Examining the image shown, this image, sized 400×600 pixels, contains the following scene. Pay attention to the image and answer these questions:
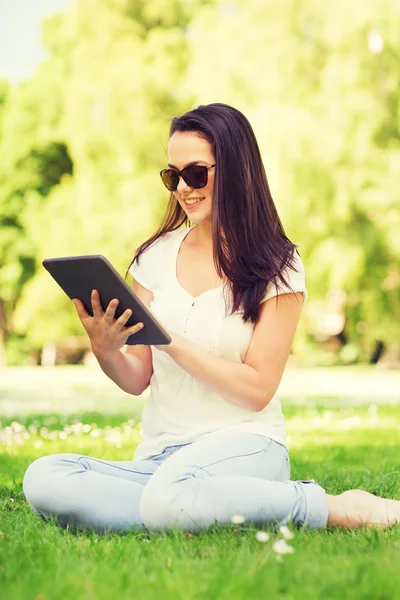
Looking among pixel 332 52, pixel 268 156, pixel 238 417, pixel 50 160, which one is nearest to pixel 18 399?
pixel 268 156

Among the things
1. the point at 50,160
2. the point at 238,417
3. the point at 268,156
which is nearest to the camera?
the point at 238,417

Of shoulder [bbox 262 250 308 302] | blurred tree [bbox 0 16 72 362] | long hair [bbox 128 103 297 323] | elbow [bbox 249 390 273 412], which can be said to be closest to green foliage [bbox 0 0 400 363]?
blurred tree [bbox 0 16 72 362]

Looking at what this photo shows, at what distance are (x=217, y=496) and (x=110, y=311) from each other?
776 millimetres

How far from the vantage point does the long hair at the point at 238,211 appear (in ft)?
12.9

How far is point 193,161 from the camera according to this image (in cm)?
400

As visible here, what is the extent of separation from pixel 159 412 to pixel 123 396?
1041 centimetres

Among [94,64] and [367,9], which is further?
[94,64]

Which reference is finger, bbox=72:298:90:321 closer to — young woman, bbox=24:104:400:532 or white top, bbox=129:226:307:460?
young woman, bbox=24:104:400:532

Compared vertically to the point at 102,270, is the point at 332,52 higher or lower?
higher

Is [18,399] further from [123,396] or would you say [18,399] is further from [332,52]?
[332,52]

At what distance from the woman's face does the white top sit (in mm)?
348

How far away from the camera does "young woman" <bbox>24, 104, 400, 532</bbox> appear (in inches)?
135

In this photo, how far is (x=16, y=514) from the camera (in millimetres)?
3883

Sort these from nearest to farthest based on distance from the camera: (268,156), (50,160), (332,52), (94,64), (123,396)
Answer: (123,396)
(268,156)
(332,52)
(94,64)
(50,160)
